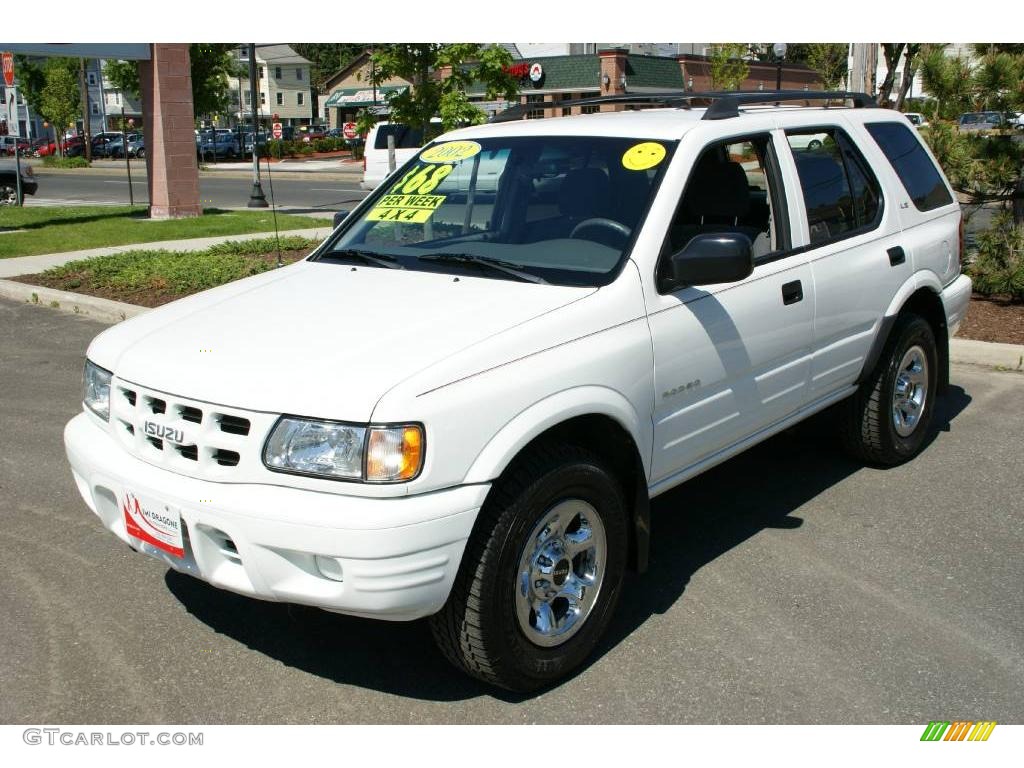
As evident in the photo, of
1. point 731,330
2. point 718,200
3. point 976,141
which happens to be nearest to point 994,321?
point 976,141

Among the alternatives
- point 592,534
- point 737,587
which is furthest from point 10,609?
point 737,587

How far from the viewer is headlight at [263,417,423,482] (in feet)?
10.2

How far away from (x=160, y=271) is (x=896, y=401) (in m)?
8.42

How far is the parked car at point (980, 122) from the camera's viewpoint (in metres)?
9.16

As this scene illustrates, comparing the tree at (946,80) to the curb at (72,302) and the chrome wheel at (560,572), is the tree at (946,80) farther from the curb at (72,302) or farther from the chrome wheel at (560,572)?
the curb at (72,302)

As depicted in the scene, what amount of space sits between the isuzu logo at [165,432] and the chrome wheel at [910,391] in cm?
385

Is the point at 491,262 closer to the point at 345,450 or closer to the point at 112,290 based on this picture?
the point at 345,450

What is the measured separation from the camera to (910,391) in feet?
19.3

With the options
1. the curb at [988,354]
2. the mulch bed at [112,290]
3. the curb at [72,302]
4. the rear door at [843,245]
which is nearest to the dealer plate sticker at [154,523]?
the rear door at [843,245]

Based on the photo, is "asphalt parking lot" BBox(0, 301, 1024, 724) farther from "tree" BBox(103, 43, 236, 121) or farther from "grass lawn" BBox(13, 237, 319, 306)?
"tree" BBox(103, 43, 236, 121)

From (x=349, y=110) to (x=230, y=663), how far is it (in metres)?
74.8

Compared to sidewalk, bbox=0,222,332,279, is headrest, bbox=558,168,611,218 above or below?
above

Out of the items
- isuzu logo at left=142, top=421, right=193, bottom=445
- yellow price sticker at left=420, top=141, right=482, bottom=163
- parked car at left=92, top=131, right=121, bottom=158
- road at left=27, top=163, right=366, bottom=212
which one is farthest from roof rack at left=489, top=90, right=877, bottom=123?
parked car at left=92, top=131, right=121, bottom=158

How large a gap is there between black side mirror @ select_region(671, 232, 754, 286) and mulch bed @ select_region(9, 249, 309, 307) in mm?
7425
